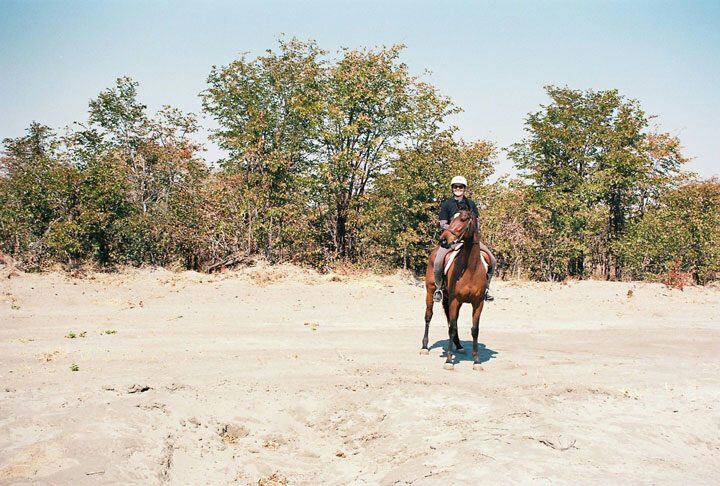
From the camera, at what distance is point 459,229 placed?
381 inches

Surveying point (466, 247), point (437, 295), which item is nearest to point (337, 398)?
point (437, 295)

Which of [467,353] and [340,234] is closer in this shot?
[467,353]

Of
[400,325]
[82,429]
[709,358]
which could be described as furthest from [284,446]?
[709,358]

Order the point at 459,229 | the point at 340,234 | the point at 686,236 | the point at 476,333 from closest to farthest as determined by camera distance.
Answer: the point at 459,229, the point at 476,333, the point at 686,236, the point at 340,234

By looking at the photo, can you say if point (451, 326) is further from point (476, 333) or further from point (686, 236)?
point (686, 236)

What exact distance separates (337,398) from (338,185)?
14.4 metres

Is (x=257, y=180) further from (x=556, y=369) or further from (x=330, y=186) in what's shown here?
(x=556, y=369)

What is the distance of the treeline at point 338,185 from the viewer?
21172mm

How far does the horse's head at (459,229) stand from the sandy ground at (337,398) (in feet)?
8.19

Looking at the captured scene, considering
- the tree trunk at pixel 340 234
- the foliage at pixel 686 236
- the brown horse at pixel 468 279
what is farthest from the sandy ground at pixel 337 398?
the foliage at pixel 686 236

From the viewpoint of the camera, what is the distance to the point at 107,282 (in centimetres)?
1888

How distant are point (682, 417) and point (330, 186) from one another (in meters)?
16.5

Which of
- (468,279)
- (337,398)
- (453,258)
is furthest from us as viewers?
(453,258)

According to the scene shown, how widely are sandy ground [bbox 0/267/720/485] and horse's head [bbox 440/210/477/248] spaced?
250 cm
